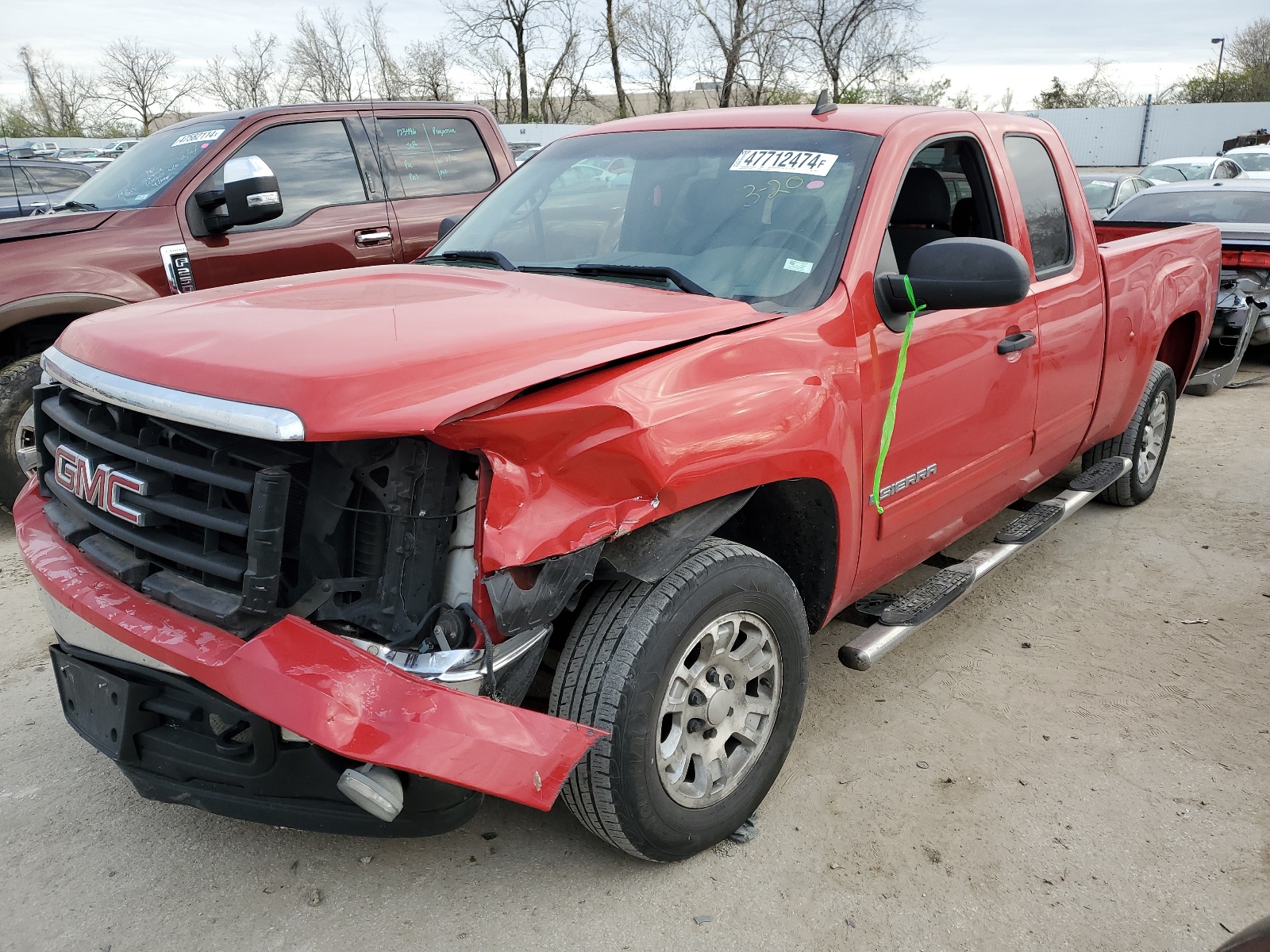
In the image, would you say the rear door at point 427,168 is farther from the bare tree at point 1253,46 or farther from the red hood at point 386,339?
the bare tree at point 1253,46

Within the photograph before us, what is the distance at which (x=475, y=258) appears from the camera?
→ 3354 millimetres

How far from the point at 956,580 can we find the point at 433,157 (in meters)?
4.46

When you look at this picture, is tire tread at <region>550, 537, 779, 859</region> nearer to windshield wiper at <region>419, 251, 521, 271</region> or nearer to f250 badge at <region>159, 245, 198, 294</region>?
windshield wiper at <region>419, 251, 521, 271</region>

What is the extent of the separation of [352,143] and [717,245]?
151 inches

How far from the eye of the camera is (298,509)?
2.08 m

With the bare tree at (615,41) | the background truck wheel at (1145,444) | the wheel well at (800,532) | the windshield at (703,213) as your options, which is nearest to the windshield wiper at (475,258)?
the windshield at (703,213)

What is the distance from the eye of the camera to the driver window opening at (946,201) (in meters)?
3.42

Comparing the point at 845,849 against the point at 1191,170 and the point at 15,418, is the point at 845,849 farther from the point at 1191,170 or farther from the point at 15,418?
the point at 1191,170

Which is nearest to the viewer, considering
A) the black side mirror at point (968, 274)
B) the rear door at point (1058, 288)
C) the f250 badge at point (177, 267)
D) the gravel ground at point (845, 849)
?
the gravel ground at point (845, 849)

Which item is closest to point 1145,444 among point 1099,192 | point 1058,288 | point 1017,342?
point 1058,288

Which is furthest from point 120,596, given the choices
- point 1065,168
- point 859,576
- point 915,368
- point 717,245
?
point 1065,168

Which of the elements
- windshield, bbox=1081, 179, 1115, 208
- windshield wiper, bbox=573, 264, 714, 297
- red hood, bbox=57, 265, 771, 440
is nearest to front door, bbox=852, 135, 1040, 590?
windshield wiper, bbox=573, 264, 714, 297

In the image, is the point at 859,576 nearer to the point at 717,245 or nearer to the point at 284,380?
the point at 717,245

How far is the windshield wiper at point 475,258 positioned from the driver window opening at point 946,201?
129 cm
